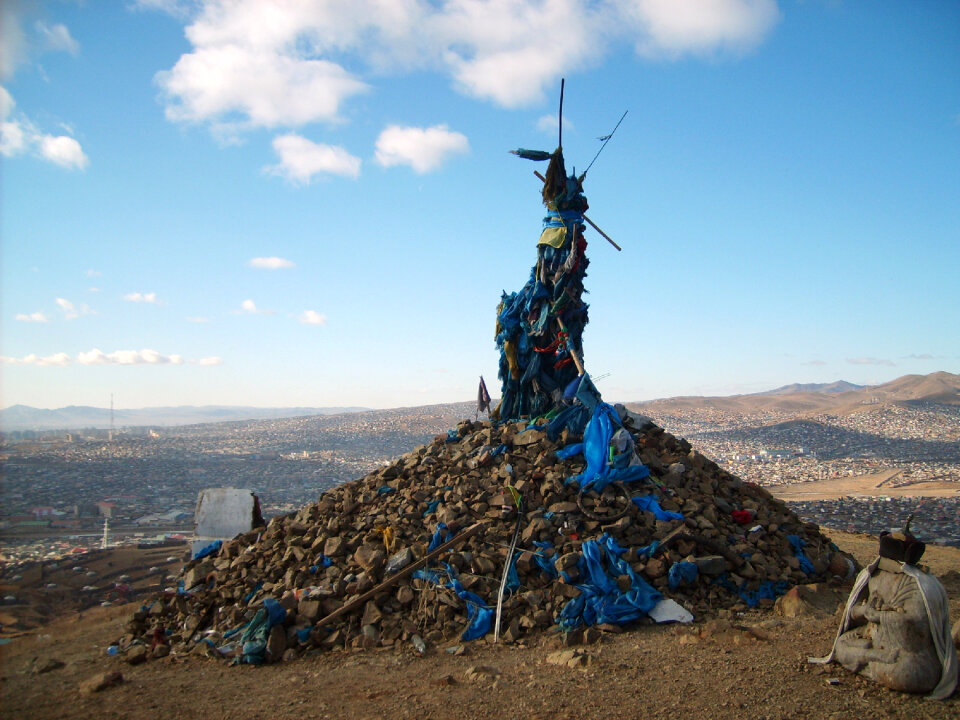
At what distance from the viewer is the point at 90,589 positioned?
11117 mm

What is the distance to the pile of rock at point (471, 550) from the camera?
5.89m

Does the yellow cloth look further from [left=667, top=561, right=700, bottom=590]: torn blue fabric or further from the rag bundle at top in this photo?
[left=667, top=561, right=700, bottom=590]: torn blue fabric

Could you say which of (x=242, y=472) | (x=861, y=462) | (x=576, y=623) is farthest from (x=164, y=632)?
(x=861, y=462)

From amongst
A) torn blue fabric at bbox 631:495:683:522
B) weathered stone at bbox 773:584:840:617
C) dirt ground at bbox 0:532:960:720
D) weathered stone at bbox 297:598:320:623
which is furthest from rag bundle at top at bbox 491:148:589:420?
weathered stone at bbox 297:598:320:623

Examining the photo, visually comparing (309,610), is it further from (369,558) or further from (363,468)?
(363,468)

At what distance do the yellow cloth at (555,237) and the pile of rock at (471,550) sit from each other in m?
2.37

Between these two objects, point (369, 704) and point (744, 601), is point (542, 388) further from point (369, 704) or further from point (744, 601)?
point (369, 704)

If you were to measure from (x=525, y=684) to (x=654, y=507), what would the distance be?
8.97ft

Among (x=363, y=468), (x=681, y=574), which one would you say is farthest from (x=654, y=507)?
(x=363, y=468)

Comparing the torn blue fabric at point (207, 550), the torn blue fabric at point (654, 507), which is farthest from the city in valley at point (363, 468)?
the torn blue fabric at point (654, 507)

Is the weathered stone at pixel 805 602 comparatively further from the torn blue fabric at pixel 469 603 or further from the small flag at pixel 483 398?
the small flag at pixel 483 398

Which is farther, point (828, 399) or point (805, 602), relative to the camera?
point (828, 399)

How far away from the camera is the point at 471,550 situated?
6375 millimetres

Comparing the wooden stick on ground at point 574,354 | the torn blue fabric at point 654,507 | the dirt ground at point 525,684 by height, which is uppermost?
the wooden stick on ground at point 574,354
